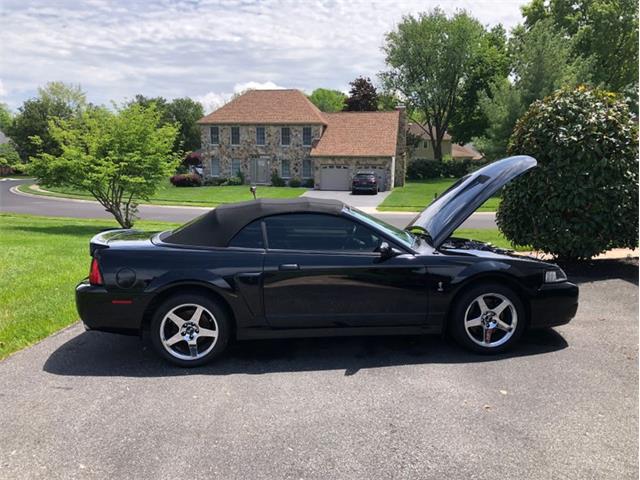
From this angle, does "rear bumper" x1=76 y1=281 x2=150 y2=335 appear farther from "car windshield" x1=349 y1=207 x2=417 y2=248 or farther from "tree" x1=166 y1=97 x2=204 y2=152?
"tree" x1=166 y1=97 x2=204 y2=152

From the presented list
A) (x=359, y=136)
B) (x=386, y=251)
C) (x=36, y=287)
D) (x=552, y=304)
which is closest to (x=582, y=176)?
(x=552, y=304)

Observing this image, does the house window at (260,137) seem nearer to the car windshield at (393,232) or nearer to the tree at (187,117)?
the tree at (187,117)

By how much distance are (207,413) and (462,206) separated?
3.11 m

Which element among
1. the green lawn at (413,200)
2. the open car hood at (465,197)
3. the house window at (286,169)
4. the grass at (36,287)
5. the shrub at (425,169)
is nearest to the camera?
the open car hood at (465,197)

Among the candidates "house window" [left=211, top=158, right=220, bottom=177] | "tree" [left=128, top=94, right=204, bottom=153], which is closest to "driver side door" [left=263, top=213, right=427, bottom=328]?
"house window" [left=211, top=158, right=220, bottom=177]

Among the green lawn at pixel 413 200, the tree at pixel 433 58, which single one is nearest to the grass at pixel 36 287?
the green lawn at pixel 413 200

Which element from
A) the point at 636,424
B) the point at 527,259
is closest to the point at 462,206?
the point at 527,259

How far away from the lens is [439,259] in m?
4.45

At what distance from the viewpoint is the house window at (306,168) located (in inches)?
1659

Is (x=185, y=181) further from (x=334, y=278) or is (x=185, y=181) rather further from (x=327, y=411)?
→ (x=327, y=411)

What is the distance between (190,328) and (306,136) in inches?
1521

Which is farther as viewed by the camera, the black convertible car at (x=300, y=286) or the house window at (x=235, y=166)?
the house window at (x=235, y=166)

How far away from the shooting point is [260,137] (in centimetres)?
4259

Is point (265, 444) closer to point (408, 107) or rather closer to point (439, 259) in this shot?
point (439, 259)
